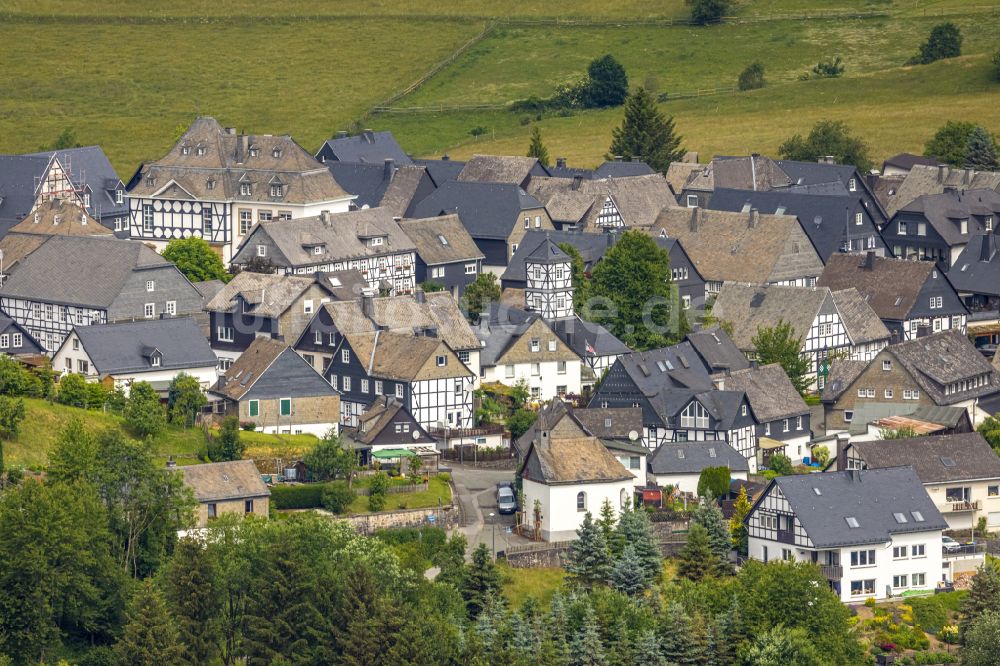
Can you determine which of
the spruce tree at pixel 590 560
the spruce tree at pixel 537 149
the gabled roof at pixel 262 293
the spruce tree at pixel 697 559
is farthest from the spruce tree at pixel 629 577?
the spruce tree at pixel 537 149

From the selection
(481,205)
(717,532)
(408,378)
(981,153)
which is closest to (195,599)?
(717,532)

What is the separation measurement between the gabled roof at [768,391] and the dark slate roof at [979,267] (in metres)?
24.7

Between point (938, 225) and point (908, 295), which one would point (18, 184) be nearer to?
point (908, 295)

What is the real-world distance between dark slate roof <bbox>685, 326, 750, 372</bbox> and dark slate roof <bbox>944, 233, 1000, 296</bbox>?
71.6 feet

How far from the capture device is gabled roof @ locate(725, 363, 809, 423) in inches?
4444

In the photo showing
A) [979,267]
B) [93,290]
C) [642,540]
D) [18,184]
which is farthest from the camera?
[18,184]

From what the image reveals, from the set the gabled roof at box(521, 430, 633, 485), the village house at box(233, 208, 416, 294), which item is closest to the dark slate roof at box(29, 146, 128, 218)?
the village house at box(233, 208, 416, 294)

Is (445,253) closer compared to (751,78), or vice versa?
(445,253)

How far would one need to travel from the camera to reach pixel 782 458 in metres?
111

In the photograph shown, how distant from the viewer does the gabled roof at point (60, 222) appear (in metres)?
134

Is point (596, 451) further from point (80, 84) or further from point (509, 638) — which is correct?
point (80, 84)

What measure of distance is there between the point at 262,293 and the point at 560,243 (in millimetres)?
20571

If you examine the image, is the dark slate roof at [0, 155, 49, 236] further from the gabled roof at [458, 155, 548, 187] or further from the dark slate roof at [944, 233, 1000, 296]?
the dark slate roof at [944, 233, 1000, 296]

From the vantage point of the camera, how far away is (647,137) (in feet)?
569
